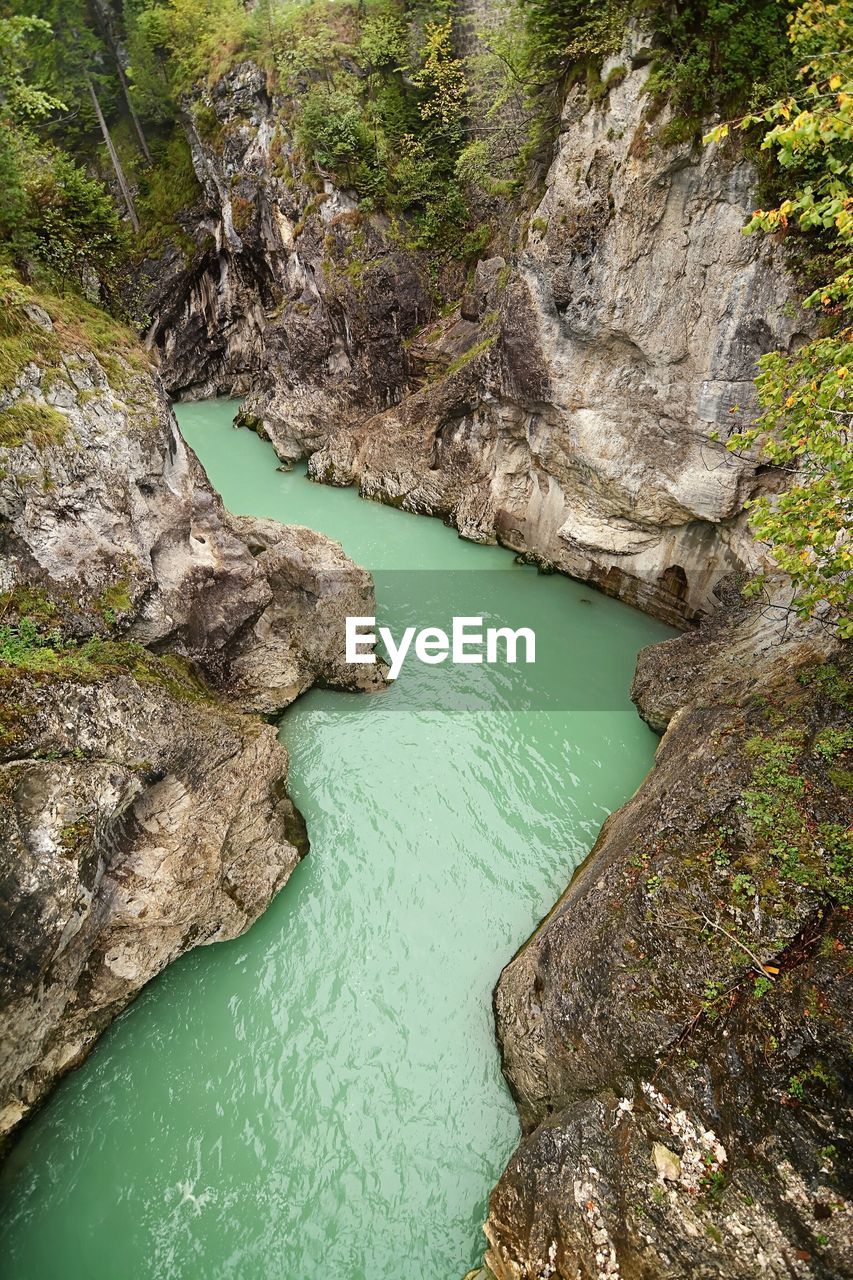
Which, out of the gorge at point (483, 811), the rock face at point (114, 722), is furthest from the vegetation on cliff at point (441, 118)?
the rock face at point (114, 722)

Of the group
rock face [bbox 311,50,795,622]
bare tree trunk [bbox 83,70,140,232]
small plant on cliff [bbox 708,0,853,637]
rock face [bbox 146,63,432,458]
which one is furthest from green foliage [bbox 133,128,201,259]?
small plant on cliff [bbox 708,0,853,637]

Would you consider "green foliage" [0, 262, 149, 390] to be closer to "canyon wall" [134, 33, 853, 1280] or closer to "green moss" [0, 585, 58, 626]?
"green moss" [0, 585, 58, 626]

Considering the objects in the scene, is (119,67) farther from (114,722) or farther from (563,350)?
(114,722)

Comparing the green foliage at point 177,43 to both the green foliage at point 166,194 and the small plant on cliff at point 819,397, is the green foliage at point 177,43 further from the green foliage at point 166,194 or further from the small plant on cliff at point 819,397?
the small plant on cliff at point 819,397

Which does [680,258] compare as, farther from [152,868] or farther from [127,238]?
[152,868]

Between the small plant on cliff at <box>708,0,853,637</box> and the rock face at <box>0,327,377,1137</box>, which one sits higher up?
the small plant on cliff at <box>708,0,853,637</box>

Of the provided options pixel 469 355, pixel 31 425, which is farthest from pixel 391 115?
pixel 31 425

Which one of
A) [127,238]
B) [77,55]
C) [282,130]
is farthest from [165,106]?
[127,238]
